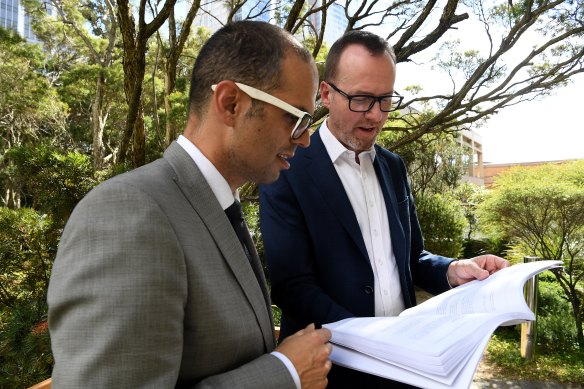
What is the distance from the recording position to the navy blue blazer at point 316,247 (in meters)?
1.50

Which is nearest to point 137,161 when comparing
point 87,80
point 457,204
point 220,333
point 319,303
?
point 319,303

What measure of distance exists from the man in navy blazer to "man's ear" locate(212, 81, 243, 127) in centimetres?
54

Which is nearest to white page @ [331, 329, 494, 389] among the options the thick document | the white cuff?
the thick document

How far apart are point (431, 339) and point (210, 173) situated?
62 centimetres

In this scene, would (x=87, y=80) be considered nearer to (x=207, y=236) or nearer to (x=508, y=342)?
(x=508, y=342)

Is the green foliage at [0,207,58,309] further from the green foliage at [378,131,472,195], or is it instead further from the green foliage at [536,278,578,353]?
the green foliage at [536,278,578,353]

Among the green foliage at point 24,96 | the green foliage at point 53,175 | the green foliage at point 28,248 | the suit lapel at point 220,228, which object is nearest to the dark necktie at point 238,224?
the suit lapel at point 220,228

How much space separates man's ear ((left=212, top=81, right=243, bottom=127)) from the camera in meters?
1.08

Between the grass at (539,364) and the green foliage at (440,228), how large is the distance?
4.25 metres

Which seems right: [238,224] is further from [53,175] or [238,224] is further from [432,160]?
[432,160]

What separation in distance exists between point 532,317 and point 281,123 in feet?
2.48

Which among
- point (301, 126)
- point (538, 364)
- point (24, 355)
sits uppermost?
point (301, 126)

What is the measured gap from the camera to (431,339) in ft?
3.43

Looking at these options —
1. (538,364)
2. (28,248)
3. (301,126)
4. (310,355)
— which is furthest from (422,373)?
(538,364)
